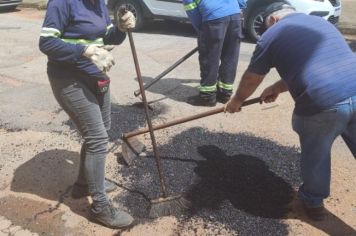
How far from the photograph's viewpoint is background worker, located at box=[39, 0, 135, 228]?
2.93 meters

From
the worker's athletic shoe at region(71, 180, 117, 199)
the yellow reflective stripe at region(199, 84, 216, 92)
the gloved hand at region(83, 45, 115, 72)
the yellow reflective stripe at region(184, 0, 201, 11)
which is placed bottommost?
the yellow reflective stripe at region(199, 84, 216, 92)

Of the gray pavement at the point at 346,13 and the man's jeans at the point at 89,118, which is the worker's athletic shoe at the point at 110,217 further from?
the gray pavement at the point at 346,13

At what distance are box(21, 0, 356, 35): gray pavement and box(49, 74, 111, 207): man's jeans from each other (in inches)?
301

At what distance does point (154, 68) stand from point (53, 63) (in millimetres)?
4320

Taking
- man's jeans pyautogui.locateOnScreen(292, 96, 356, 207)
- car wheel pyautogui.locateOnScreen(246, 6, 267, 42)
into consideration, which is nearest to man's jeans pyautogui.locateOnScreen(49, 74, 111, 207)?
man's jeans pyautogui.locateOnScreen(292, 96, 356, 207)

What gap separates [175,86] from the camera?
6.62 metres

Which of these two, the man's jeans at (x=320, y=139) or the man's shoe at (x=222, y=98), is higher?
the man's jeans at (x=320, y=139)

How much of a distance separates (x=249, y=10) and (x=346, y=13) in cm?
366

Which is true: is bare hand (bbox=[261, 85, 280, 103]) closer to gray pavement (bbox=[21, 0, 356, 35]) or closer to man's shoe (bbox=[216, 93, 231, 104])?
man's shoe (bbox=[216, 93, 231, 104])

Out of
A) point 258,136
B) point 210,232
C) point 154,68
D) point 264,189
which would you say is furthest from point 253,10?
point 210,232

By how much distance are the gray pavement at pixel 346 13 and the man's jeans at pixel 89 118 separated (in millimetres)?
7646

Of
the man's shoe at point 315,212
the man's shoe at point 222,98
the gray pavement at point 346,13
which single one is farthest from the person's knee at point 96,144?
the gray pavement at point 346,13

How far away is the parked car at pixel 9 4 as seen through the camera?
12.3m

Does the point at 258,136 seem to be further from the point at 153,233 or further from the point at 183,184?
the point at 153,233
